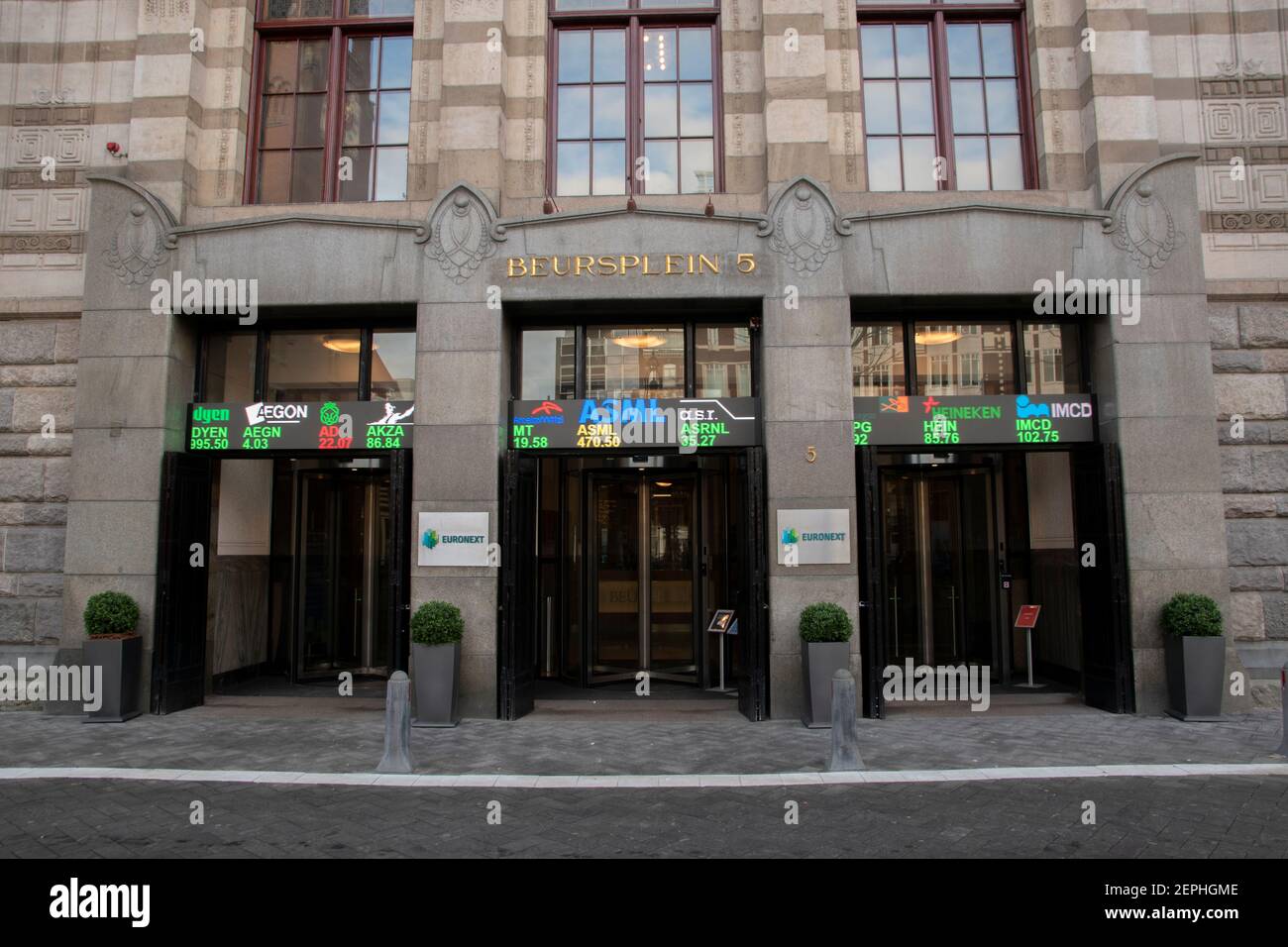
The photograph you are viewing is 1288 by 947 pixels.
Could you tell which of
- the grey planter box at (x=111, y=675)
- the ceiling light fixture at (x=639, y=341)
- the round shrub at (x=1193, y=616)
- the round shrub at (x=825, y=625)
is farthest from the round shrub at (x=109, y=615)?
the round shrub at (x=1193, y=616)

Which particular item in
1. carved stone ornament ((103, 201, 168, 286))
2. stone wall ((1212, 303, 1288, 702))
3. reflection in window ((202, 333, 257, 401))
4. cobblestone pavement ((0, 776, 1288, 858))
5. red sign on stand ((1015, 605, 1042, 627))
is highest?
carved stone ornament ((103, 201, 168, 286))

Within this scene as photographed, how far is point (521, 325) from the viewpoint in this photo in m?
12.5

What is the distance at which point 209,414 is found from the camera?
39.9 ft

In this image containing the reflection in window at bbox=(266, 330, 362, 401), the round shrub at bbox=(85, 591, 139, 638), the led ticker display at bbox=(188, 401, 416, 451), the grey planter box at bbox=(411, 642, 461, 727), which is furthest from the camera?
the reflection in window at bbox=(266, 330, 362, 401)

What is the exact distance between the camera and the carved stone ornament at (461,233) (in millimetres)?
11734

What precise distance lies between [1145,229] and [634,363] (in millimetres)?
7244

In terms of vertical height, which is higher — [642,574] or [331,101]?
[331,101]

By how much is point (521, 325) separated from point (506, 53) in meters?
4.00

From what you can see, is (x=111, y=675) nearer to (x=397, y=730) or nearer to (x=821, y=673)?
(x=397, y=730)

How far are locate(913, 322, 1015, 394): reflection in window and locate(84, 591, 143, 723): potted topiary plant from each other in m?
11.3

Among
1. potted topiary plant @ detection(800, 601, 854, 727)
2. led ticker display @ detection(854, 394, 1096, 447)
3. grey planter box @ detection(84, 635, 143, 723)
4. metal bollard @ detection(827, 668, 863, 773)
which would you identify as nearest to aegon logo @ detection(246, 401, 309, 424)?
grey planter box @ detection(84, 635, 143, 723)

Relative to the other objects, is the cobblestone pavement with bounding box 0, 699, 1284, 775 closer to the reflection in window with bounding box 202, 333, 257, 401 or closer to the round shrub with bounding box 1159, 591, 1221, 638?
the round shrub with bounding box 1159, 591, 1221, 638

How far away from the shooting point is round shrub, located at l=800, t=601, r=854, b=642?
10.5m

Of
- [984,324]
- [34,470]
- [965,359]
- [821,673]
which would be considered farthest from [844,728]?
[34,470]
